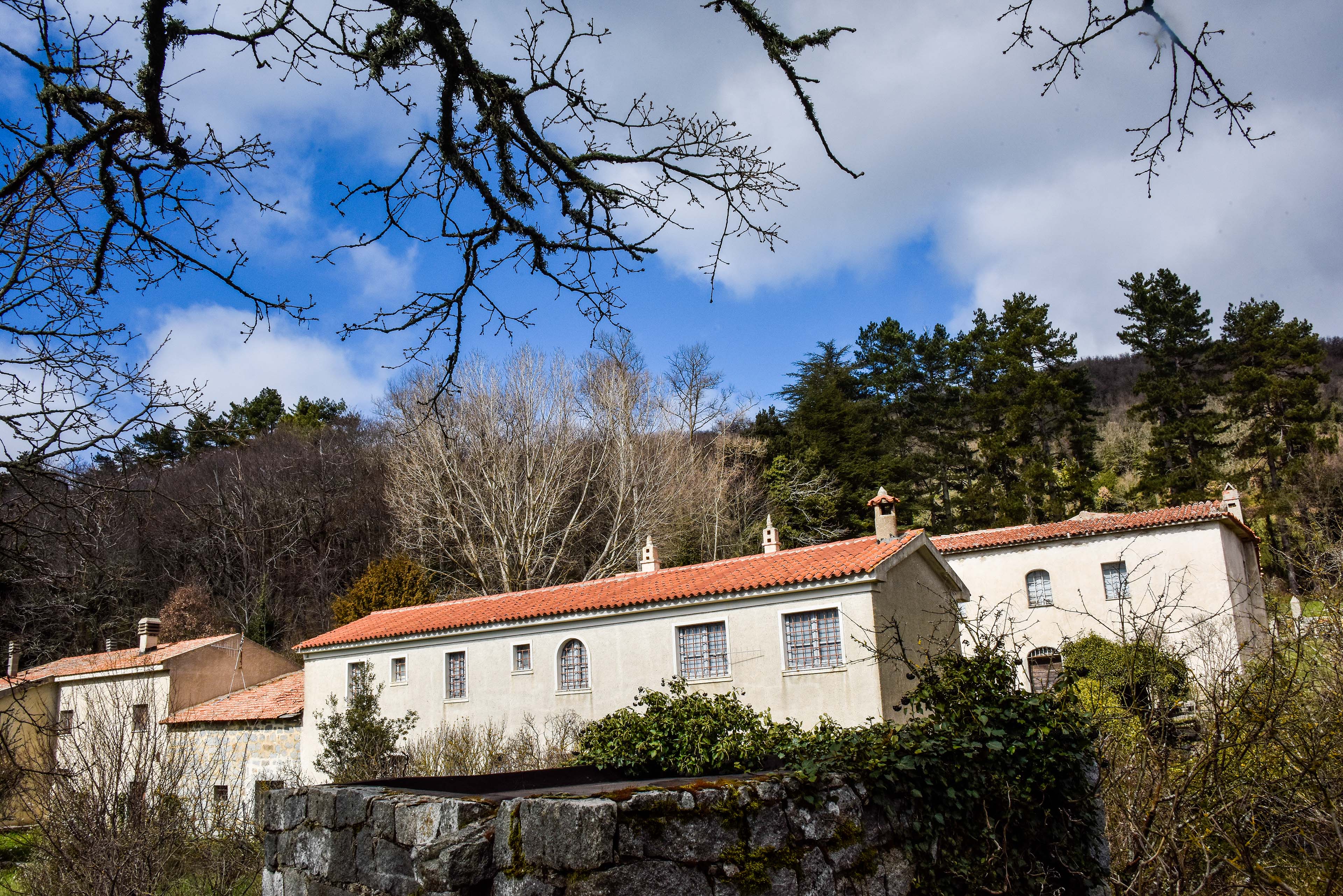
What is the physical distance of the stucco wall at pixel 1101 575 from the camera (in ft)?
70.3

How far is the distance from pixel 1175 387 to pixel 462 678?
101 ft

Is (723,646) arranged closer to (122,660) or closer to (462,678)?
(462,678)

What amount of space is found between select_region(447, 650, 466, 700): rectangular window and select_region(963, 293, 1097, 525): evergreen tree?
21300 mm

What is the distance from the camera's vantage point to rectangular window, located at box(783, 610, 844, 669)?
50.8 feet

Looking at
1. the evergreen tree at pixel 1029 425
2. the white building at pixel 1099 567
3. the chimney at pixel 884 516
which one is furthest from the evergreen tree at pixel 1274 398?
the chimney at pixel 884 516

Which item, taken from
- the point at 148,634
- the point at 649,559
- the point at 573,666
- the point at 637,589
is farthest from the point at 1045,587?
the point at 148,634

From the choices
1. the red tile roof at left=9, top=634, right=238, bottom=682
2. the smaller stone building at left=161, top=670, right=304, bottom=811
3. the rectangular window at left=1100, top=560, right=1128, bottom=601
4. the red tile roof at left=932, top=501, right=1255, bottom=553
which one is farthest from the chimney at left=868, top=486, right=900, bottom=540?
the red tile roof at left=9, top=634, right=238, bottom=682

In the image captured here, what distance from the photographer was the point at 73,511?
4.71m

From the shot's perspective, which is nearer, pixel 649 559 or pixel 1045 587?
pixel 649 559

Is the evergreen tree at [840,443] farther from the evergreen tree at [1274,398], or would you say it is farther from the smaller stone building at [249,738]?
the smaller stone building at [249,738]

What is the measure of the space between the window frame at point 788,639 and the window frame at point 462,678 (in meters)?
7.97

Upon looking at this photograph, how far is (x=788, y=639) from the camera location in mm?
15977

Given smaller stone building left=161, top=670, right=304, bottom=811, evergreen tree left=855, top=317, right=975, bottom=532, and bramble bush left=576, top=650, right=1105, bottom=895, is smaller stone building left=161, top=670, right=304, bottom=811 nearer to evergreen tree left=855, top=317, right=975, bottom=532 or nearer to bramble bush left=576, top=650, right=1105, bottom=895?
bramble bush left=576, top=650, right=1105, bottom=895

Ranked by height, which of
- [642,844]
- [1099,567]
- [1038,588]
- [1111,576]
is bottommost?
[642,844]
